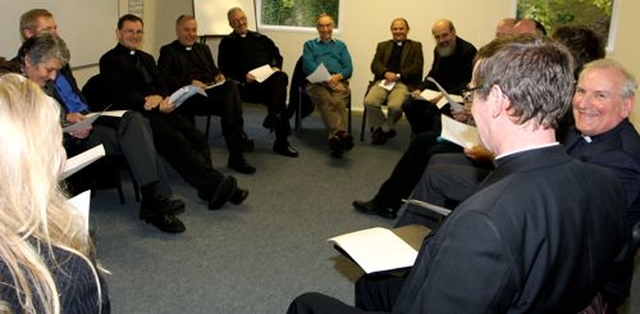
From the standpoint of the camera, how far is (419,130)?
198 inches

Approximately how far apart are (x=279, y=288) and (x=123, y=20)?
94.7 inches

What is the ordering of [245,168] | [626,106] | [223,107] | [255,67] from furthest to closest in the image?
[255,67]
[223,107]
[245,168]
[626,106]

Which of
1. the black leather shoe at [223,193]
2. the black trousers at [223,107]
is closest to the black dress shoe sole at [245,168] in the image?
the black trousers at [223,107]

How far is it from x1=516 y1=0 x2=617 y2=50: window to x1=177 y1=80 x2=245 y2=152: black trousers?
326cm

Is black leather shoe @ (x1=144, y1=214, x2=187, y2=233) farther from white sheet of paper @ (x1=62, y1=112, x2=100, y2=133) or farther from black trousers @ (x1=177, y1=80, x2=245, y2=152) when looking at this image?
black trousers @ (x1=177, y1=80, x2=245, y2=152)

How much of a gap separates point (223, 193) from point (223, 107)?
45.6 inches

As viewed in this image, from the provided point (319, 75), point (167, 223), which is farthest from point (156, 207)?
point (319, 75)

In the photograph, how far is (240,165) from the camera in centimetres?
447

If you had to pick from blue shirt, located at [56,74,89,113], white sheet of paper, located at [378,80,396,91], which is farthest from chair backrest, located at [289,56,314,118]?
blue shirt, located at [56,74,89,113]

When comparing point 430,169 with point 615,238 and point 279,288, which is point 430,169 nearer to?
point 279,288

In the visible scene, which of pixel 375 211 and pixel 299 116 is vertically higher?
pixel 299 116

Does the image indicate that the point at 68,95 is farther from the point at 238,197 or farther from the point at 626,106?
the point at 626,106

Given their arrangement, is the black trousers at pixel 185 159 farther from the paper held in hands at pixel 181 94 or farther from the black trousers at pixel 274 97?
the black trousers at pixel 274 97

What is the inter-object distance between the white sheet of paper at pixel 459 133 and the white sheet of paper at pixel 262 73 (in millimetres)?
2423
